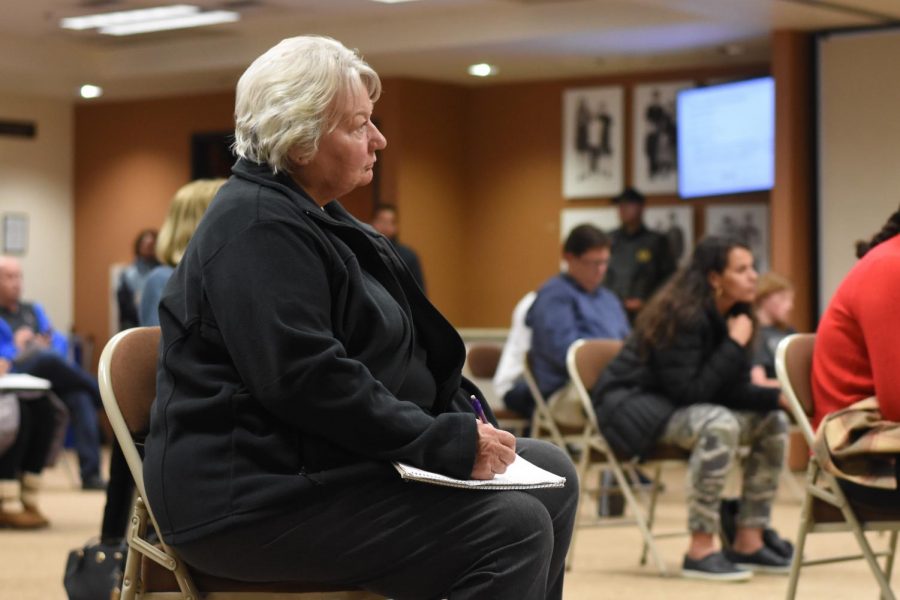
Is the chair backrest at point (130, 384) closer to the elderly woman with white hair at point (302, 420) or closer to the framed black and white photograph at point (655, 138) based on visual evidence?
the elderly woman with white hair at point (302, 420)

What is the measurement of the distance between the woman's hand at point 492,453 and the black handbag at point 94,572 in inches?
65.7

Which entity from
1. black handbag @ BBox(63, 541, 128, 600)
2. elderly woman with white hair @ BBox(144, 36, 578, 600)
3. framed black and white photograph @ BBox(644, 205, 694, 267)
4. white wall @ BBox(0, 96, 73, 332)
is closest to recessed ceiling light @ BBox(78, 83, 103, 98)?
white wall @ BBox(0, 96, 73, 332)

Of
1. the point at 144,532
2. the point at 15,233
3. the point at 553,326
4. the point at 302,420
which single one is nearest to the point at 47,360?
the point at 553,326

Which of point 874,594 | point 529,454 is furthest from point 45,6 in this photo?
point 529,454

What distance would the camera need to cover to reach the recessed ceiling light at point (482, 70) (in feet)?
37.1

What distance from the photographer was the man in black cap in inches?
422

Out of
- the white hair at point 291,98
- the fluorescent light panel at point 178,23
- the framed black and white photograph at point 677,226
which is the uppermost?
the fluorescent light panel at point 178,23

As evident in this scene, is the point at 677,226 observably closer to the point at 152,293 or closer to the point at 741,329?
the point at 741,329

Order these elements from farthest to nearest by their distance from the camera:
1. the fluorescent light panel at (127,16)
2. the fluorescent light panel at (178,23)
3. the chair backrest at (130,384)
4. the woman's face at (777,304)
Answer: the fluorescent light panel at (178,23) < the fluorescent light panel at (127,16) < the woman's face at (777,304) < the chair backrest at (130,384)

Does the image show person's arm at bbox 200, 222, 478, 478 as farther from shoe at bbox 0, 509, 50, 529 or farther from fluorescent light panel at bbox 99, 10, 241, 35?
fluorescent light panel at bbox 99, 10, 241, 35

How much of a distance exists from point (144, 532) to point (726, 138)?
8326 millimetres

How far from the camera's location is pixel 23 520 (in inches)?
280

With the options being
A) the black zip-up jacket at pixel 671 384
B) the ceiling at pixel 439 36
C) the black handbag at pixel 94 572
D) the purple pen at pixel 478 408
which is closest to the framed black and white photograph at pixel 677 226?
the ceiling at pixel 439 36

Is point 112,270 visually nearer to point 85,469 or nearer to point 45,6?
point 45,6
